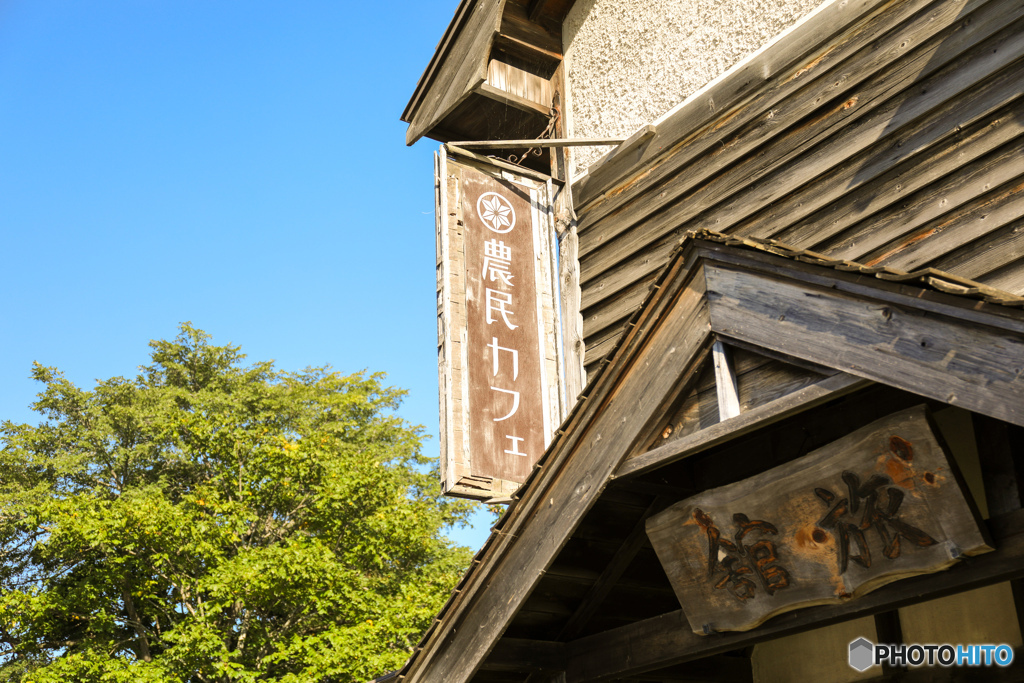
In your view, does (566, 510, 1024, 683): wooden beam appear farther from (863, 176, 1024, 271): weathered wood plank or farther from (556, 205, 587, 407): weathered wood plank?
(556, 205, 587, 407): weathered wood plank

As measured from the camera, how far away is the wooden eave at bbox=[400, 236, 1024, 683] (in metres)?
2.96

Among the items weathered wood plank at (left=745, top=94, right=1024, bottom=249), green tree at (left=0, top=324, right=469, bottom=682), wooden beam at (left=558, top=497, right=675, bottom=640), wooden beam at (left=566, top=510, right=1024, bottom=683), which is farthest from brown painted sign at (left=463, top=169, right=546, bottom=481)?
green tree at (left=0, top=324, right=469, bottom=682)

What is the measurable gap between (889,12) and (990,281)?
6.10 ft

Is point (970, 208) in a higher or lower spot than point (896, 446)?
higher

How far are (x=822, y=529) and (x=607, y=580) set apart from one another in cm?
166

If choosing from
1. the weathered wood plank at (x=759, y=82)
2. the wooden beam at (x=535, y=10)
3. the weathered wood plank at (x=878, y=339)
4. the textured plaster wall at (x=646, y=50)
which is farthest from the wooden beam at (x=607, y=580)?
the wooden beam at (x=535, y=10)

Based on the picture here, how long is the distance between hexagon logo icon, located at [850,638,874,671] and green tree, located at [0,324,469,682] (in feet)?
40.8

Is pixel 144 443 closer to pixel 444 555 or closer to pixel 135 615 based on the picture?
pixel 135 615

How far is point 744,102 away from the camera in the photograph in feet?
19.3

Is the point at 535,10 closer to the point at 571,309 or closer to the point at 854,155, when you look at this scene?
the point at 571,309

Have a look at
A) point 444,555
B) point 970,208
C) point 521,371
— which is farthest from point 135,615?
point 970,208

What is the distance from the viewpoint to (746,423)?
11.3 feet

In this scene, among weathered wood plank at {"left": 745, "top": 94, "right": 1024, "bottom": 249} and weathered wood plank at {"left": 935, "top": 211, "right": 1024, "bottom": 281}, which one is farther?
weathered wood plank at {"left": 745, "top": 94, "right": 1024, "bottom": 249}

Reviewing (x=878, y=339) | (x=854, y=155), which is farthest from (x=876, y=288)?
(x=854, y=155)
